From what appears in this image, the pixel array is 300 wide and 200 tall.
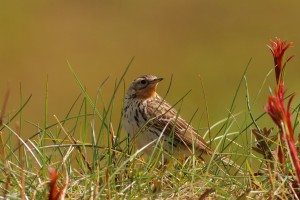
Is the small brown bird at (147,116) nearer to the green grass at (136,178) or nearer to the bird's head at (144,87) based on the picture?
the bird's head at (144,87)

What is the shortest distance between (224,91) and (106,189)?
556 inches

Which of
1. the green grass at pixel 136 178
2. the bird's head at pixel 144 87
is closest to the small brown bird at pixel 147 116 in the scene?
the bird's head at pixel 144 87

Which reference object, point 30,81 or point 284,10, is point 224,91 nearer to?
point 30,81

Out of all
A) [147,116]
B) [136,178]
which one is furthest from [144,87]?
[136,178]

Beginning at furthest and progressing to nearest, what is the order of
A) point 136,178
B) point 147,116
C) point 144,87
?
point 144,87, point 147,116, point 136,178

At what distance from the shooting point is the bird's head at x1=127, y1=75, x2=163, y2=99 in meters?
8.22

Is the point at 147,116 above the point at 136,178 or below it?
below

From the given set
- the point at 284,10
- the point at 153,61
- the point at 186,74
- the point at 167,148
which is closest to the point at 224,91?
the point at 186,74

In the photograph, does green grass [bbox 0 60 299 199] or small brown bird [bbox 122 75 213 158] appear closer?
green grass [bbox 0 60 299 199]

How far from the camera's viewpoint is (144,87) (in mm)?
8266

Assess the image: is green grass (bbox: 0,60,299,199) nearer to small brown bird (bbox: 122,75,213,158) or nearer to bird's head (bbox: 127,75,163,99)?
small brown bird (bbox: 122,75,213,158)

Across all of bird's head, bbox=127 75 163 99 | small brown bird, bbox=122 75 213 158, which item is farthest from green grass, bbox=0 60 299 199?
bird's head, bbox=127 75 163 99

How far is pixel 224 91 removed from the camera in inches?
722

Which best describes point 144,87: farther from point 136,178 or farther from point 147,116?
point 136,178
